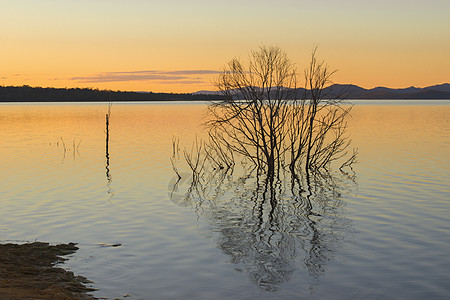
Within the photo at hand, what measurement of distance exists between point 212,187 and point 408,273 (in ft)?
54.6

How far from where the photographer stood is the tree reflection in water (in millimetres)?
14547

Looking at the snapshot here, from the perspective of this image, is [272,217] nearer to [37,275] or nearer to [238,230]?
[238,230]

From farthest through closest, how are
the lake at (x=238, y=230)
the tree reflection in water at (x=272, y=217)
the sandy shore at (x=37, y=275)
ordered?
the tree reflection in water at (x=272, y=217), the lake at (x=238, y=230), the sandy shore at (x=37, y=275)

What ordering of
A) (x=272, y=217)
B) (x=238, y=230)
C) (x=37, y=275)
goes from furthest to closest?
(x=272, y=217) < (x=238, y=230) < (x=37, y=275)

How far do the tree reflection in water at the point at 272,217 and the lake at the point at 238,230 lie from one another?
0.21 feet

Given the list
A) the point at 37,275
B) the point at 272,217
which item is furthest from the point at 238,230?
the point at 37,275

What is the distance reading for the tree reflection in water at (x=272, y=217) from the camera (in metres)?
14.5

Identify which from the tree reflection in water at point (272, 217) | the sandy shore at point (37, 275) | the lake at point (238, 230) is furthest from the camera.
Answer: the tree reflection in water at point (272, 217)

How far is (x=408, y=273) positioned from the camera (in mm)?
13508

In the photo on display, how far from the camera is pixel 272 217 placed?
834 inches

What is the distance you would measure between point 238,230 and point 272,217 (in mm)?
2929

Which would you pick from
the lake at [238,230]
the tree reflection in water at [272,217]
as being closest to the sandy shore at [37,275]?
the lake at [238,230]

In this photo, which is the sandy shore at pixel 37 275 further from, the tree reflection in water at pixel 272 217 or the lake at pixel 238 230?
the tree reflection in water at pixel 272 217

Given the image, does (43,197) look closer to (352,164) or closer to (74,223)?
(74,223)
